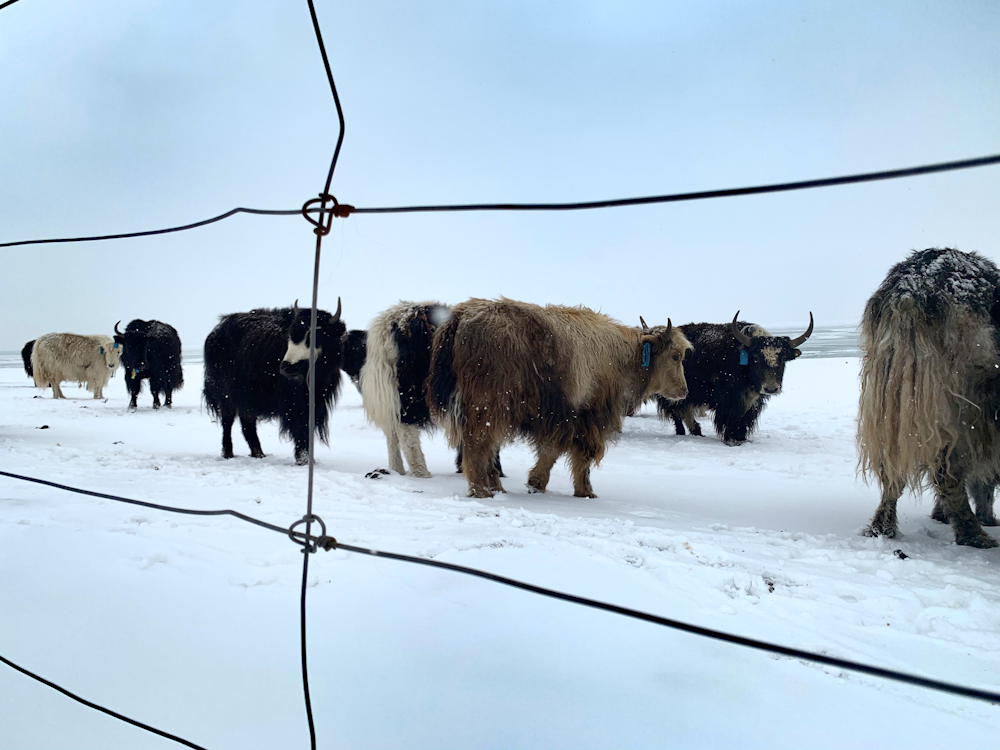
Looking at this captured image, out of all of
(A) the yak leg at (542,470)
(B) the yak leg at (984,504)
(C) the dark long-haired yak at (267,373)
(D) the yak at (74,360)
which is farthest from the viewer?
(D) the yak at (74,360)

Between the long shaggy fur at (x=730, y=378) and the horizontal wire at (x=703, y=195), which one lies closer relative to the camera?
the horizontal wire at (x=703, y=195)

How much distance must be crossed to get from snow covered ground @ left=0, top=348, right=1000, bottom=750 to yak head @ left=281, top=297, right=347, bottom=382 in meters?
1.52

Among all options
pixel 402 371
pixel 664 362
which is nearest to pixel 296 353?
pixel 402 371

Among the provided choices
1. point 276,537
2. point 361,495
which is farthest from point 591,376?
point 276,537

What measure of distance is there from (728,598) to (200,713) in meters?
1.70

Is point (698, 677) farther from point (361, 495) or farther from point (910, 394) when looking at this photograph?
point (361, 495)

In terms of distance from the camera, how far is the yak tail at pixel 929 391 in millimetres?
2787

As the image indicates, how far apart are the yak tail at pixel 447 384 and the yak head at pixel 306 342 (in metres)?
1.29

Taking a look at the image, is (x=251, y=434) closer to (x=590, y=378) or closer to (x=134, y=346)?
(x=590, y=378)

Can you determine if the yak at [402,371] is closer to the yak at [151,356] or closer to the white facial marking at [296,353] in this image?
the white facial marking at [296,353]

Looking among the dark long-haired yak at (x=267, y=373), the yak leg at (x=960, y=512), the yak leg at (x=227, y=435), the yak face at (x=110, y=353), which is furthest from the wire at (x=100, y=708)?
the yak face at (x=110, y=353)

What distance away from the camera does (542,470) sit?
458 centimetres

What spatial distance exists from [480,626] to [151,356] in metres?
9.29

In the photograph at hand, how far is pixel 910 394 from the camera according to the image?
284cm
